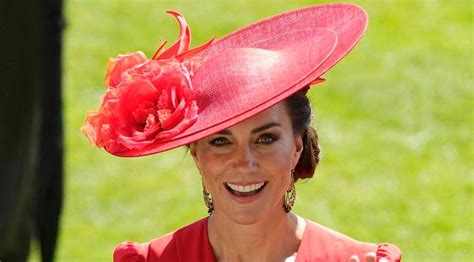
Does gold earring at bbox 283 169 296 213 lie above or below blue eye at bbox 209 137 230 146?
below

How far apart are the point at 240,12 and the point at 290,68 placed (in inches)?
306

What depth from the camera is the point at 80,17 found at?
12312 millimetres

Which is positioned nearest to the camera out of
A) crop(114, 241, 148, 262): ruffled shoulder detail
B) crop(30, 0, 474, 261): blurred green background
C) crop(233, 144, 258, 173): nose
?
crop(233, 144, 258, 173): nose

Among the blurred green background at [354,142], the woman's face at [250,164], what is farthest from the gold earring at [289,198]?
the blurred green background at [354,142]

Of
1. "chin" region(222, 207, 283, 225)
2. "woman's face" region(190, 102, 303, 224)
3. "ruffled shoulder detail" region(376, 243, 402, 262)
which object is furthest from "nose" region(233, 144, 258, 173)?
"ruffled shoulder detail" region(376, 243, 402, 262)

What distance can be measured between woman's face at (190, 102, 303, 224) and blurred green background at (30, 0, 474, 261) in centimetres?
489

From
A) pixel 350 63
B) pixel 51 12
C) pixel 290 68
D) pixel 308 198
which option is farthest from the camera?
pixel 350 63

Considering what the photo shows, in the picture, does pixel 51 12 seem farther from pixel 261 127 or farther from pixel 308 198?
pixel 308 198

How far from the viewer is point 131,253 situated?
484 centimetres

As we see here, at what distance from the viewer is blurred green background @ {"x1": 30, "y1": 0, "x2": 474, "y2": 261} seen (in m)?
9.83

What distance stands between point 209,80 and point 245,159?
254mm

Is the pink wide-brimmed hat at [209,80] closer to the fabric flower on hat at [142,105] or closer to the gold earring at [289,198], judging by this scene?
the fabric flower on hat at [142,105]

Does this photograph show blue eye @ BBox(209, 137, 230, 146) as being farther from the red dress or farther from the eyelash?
the red dress

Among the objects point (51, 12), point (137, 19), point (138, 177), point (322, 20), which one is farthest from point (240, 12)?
point (322, 20)
